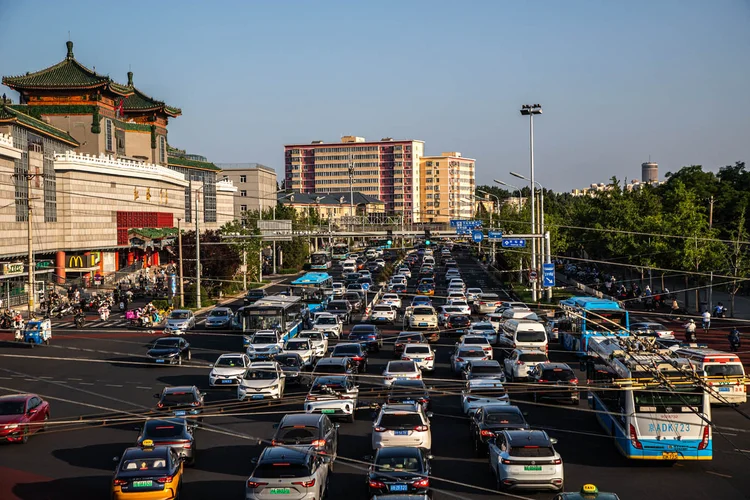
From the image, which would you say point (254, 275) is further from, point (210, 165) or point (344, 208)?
point (344, 208)

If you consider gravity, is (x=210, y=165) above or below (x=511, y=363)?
above

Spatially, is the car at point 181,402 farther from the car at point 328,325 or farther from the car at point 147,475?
the car at point 328,325

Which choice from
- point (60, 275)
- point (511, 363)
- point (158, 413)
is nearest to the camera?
point (158, 413)

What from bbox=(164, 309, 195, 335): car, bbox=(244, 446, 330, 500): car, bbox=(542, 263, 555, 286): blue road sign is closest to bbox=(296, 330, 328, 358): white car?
bbox=(164, 309, 195, 335): car

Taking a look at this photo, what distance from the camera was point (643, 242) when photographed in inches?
2464

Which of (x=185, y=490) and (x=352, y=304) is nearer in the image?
(x=185, y=490)

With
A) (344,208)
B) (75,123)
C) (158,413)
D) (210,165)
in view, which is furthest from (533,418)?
(344,208)

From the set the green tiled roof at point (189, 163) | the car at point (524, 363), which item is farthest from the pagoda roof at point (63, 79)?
the car at point (524, 363)

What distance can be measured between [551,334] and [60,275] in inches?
1739

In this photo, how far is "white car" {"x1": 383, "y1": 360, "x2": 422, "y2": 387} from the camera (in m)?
29.2

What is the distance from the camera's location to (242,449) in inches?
892

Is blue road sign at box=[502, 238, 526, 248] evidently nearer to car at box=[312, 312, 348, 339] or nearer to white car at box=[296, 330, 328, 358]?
car at box=[312, 312, 348, 339]

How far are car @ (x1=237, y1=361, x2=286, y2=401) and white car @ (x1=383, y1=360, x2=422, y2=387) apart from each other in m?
3.53

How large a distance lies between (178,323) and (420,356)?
780 inches
